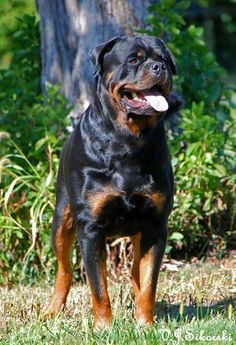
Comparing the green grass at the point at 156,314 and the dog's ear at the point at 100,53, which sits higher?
the dog's ear at the point at 100,53

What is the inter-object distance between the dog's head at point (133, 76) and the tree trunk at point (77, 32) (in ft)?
8.37

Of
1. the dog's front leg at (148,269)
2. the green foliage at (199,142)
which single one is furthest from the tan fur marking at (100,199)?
the green foliage at (199,142)

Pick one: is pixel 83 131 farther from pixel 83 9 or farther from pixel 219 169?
pixel 83 9

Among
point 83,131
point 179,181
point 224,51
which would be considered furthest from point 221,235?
point 224,51

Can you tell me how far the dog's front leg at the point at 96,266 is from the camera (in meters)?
5.50

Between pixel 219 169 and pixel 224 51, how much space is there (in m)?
18.5

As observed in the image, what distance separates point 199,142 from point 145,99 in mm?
2210

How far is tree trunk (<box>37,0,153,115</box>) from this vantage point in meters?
8.34

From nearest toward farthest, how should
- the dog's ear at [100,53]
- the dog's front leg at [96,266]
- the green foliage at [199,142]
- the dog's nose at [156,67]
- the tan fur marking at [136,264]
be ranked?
the dog's nose at [156,67], the dog's front leg at [96,266], the dog's ear at [100,53], the tan fur marking at [136,264], the green foliage at [199,142]

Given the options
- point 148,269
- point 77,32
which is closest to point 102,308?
point 148,269

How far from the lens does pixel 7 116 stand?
802 centimetres

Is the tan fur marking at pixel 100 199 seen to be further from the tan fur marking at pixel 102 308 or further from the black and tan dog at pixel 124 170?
the tan fur marking at pixel 102 308

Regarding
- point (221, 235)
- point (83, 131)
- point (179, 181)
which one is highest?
point (83, 131)

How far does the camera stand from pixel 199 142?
25.1 ft
